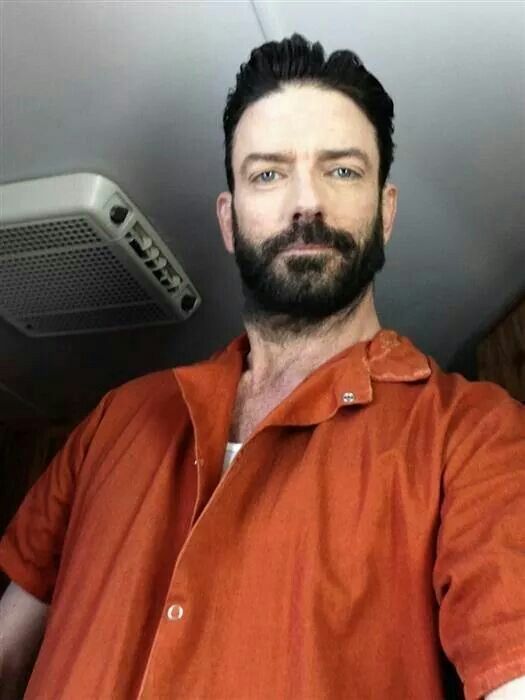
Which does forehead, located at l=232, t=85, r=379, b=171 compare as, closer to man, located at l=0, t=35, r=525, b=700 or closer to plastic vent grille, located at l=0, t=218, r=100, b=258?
man, located at l=0, t=35, r=525, b=700

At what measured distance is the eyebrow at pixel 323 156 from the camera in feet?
3.13

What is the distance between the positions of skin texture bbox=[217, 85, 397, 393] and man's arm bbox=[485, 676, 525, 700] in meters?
0.45

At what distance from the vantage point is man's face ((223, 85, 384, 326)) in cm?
94

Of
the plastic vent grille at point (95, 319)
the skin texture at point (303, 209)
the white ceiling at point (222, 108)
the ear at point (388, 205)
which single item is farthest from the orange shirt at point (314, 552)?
the plastic vent grille at point (95, 319)

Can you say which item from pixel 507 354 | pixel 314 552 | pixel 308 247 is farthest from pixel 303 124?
pixel 507 354

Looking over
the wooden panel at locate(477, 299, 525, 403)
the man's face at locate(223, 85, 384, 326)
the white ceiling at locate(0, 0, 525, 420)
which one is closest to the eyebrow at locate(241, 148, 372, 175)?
the man's face at locate(223, 85, 384, 326)

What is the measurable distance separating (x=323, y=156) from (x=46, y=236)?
0.42m

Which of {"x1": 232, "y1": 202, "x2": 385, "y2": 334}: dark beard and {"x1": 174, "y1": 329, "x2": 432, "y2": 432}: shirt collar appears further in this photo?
{"x1": 232, "y1": 202, "x2": 385, "y2": 334}: dark beard

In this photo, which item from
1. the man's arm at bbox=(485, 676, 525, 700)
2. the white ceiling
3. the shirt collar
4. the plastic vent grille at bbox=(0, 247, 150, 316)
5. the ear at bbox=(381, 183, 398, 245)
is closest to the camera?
the man's arm at bbox=(485, 676, 525, 700)

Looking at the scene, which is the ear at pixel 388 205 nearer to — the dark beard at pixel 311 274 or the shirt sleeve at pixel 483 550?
the dark beard at pixel 311 274

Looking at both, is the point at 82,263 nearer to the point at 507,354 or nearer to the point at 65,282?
the point at 65,282

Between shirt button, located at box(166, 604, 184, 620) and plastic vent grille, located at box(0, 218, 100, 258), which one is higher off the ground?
plastic vent grille, located at box(0, 218, 100, 258)

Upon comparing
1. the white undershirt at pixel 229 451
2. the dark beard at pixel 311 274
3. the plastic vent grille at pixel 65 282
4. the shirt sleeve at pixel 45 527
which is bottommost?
the shirt sleeve at pixel 45 527

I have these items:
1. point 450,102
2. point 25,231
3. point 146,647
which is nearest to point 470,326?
point 450,102
